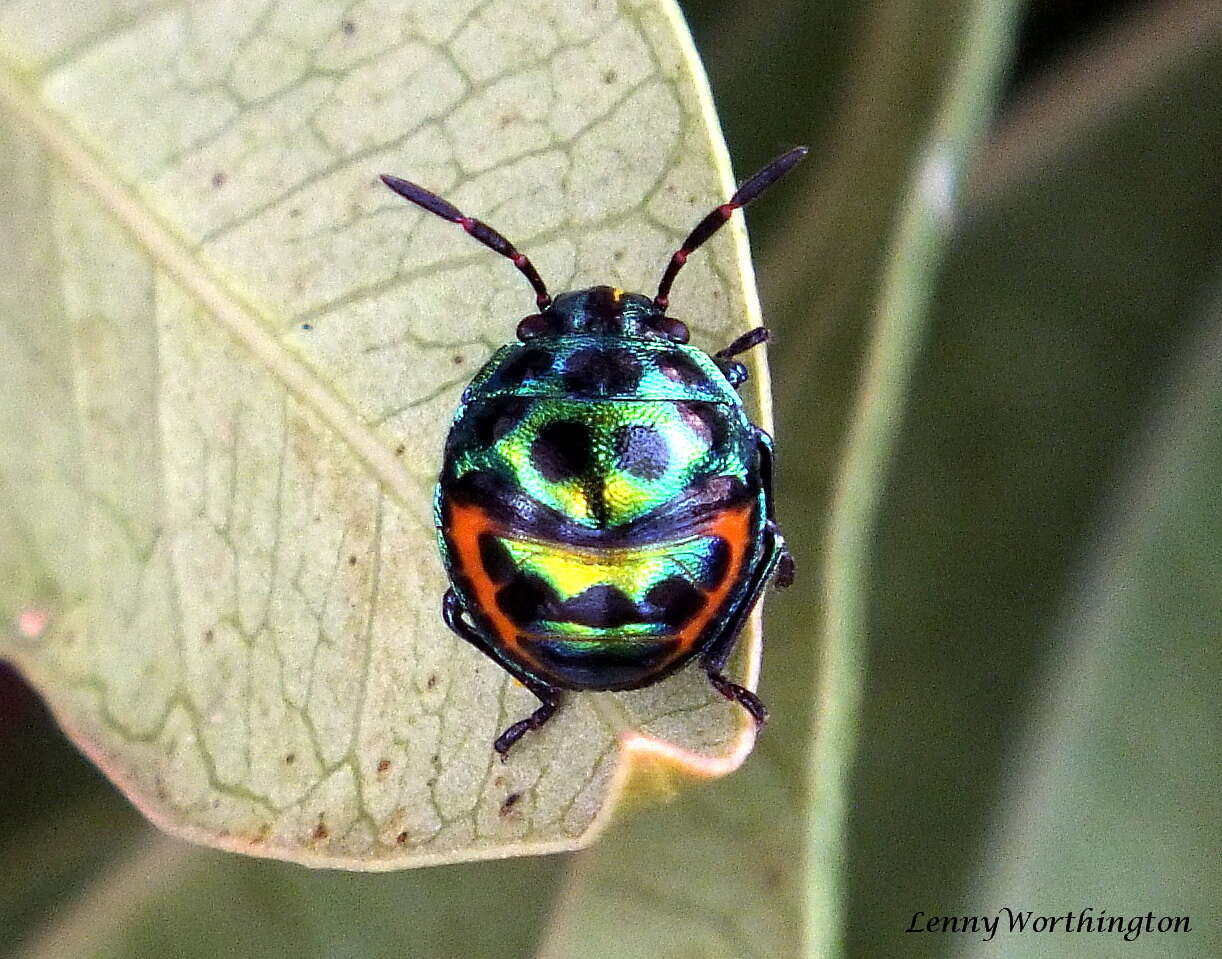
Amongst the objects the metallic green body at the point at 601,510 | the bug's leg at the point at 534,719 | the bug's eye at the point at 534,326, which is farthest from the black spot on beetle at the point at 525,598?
the bug's eye at the point at 534,326

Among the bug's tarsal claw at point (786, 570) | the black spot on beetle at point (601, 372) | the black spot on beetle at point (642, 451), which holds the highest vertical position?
the black spot on beetle at point (601, 372)

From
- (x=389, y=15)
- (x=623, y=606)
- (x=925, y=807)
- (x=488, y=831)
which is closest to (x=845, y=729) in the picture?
(x=623, y=606)

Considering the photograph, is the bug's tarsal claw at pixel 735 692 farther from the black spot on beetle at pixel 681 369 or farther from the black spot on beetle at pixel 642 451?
the black spot on beetle at pixel 681 369

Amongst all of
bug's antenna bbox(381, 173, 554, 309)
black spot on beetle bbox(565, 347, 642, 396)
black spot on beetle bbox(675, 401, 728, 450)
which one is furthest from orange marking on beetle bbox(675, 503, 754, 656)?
bug's antenna bbox(381, 173, 554, 309)

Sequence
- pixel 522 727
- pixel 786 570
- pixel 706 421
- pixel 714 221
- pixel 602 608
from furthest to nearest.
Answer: pixel 786 570, pixel 706 421, pixel 602 608, pixel 522 727, pixel 714 221

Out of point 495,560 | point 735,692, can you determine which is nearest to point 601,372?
point 495,560

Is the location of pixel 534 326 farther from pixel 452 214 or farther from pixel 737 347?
pixel 737 347
